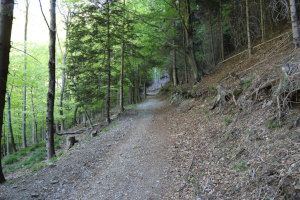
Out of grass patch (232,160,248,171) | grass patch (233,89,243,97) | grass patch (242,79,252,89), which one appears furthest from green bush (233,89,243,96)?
grass patch (232,160,248,171)

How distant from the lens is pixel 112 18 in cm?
1377

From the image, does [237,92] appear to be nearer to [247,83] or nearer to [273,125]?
[247,83]

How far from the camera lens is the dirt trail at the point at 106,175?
4.92 metres

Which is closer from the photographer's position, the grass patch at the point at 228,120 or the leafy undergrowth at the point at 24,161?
the grass patch at the point at 228,120

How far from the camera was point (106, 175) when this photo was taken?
591 centimetres

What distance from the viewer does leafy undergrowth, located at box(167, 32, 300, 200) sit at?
3.35 meters

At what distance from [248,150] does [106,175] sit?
14.2ft

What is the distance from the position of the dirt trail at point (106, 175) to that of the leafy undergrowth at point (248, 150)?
0.67 meters

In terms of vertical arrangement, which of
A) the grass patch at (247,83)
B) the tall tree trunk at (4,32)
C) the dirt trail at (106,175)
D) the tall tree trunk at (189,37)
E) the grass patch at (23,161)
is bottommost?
the grass patch at (23,161)

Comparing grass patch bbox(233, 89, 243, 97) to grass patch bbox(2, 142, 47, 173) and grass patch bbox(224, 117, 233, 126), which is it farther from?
grass patch bbox(2, 142, 47, 173)

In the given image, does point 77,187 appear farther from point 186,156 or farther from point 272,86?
point 272,86

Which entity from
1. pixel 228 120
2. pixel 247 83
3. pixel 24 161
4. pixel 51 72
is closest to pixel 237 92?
pixel 247 83

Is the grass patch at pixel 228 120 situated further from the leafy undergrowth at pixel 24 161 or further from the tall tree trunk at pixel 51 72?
the leafy undergrowth at pixel 24 161

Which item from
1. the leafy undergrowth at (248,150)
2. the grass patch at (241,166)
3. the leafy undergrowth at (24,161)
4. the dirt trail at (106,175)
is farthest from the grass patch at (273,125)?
the leafy undergrowth at (24,161)
